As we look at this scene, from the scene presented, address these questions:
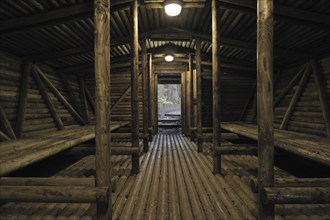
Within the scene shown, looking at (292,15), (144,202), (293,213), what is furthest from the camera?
(292,15)

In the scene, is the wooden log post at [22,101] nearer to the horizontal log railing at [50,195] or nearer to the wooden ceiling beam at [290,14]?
the horizontal log railing at [50,195]

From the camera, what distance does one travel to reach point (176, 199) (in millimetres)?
3670

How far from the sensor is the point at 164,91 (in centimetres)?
4709

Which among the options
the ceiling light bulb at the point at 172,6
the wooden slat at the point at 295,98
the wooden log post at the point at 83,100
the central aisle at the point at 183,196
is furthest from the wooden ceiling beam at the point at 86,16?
the wooden log post at the point at 83,100

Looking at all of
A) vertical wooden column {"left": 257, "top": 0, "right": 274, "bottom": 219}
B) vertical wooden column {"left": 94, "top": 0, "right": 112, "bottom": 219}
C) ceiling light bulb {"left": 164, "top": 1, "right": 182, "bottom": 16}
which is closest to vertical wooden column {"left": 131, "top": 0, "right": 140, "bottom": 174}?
ceiling light bulb {"left": 164, "top": 1, "right": 182, "bottom": 16}

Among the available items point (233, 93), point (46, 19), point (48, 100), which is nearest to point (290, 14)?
point (46, 19)

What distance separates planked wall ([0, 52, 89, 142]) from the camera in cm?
611

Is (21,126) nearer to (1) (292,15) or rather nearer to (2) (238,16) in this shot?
(2) (238,16)

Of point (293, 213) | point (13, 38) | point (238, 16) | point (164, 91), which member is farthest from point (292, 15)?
point (164, 91)

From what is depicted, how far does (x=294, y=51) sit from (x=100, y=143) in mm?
7540

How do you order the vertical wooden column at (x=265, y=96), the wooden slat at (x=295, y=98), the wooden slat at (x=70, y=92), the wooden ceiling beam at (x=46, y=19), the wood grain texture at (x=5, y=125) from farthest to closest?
the wooden slat at (x=70, y=92), the wooden slat at (x=295, y=98), the wood grain texture at (x=5, y=125), the wooden ceiling beam at (x=46, y=19), the vertical wooden column at (x=265, y=96)

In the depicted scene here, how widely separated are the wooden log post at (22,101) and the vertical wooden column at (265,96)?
21.4 feet

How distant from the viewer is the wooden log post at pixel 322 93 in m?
6.33

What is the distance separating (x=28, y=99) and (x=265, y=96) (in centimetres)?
727
